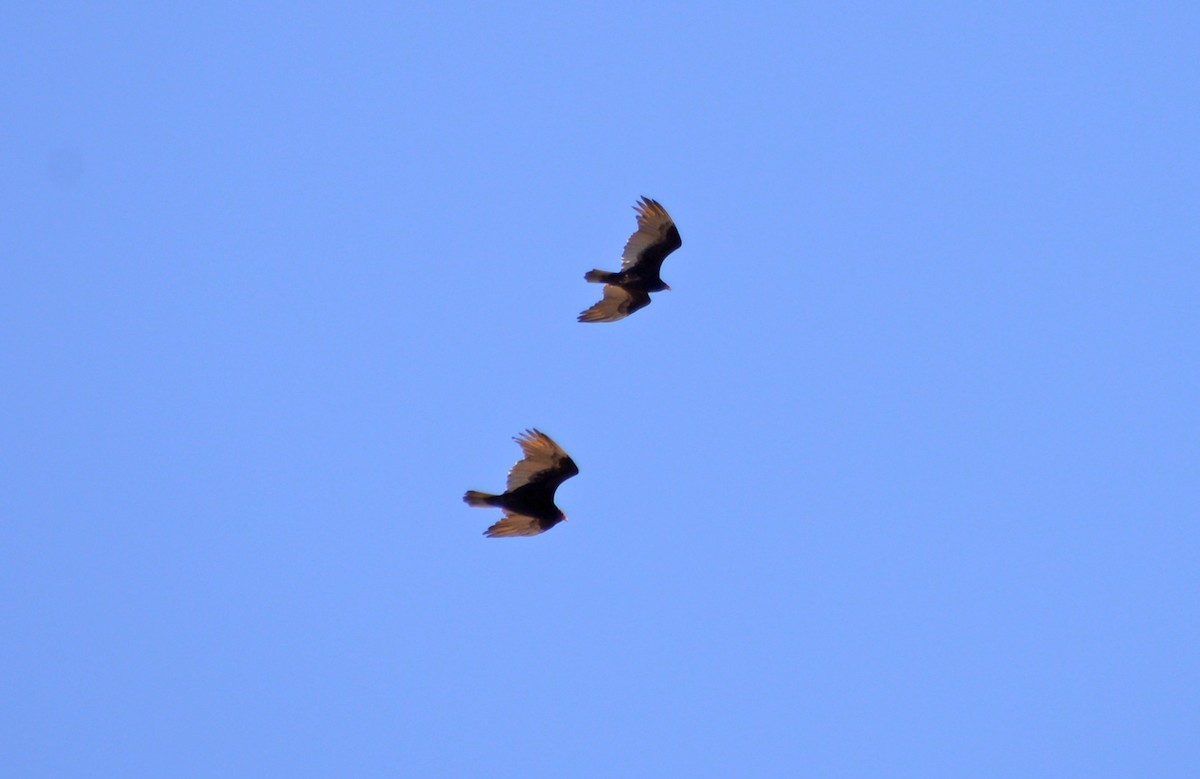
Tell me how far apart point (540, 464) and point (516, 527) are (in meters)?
0.89

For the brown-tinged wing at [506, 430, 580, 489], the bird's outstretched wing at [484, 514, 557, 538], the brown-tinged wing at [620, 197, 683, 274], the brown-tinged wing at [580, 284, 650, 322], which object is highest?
the brown-tinged wing at [620, 197, 683, 274]

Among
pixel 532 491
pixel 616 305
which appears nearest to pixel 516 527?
pixel 532 491

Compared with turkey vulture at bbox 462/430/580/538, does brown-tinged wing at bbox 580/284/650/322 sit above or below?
above

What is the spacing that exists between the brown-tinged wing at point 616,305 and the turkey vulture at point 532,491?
11.3ft

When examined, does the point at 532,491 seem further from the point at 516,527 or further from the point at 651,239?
the point at 651,239

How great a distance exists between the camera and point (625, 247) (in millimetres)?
17328

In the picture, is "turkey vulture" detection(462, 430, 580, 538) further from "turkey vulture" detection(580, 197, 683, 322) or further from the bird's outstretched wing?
"turkey vulture" detection(580, 197, 683, 322)

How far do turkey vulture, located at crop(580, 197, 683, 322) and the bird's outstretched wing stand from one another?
377cm

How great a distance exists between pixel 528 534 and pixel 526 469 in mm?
828

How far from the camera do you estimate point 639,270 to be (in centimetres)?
1739

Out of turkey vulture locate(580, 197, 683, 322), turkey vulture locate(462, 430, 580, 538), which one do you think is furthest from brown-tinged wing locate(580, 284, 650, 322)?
turkey vulture locate(462, 430, 580, 538)

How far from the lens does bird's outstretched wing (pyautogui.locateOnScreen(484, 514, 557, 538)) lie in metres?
14.7

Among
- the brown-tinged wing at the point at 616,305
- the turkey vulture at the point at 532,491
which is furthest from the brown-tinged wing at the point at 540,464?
the brown-tinged wing at the point at 616,305

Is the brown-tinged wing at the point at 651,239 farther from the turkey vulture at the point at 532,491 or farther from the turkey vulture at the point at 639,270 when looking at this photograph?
the turkey vulture at the point at 532,491
